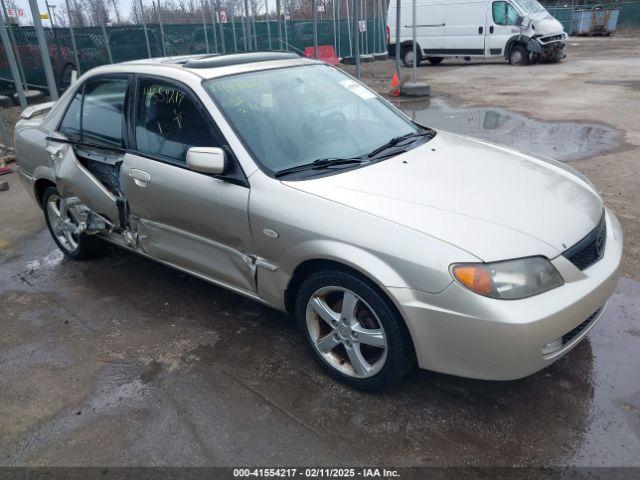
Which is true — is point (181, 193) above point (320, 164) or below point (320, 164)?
below

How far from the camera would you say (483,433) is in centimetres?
265

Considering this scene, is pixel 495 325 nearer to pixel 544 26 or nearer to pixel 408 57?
pixel 544 26

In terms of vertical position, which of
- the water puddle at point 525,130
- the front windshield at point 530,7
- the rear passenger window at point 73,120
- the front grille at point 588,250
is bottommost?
the water puddle at point 525,130

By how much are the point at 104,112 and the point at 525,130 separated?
23.4 feet

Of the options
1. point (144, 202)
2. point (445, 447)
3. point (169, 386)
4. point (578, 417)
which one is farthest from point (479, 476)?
point (144, 202)

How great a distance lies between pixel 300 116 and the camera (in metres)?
3.50

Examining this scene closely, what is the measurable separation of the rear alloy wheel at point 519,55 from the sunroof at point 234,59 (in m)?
16.0

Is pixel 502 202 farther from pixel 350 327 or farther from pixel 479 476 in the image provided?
pixel 479 476

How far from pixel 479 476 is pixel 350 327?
3.06 ft

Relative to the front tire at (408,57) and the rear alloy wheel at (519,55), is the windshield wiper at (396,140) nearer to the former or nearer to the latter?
the rear alloy wheel at (519,55)

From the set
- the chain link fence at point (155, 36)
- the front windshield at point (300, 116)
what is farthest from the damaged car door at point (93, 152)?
the chain link fence at point (155, 36)

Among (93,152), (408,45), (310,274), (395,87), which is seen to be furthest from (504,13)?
(310,274)

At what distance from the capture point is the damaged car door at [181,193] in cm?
326

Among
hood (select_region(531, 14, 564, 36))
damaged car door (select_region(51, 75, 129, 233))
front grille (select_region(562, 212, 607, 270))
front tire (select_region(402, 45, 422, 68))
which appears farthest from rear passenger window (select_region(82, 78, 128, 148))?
front tire (select_region(402, 45, 422, 68))
